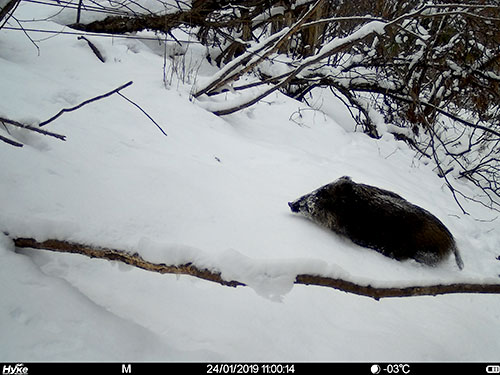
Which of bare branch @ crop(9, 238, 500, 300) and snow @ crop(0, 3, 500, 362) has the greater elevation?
bare branch @ crop(9, 238, 500, 300)

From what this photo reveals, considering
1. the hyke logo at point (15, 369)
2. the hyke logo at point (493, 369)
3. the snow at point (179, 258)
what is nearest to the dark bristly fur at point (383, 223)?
the snow at point (179, 258)

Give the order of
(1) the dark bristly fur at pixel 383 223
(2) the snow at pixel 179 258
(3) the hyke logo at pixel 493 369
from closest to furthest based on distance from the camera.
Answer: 1. (2) the snow at pixel 179 258
2. (3) the hyke logo at pixel 493 369
3. (1) the dark bristly fur at pixel 383 223

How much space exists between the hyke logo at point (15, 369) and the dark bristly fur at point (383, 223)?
1.71 metres

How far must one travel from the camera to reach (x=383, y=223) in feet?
7.15

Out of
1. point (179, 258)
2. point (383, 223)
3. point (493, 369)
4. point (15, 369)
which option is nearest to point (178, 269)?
point (179, 258)

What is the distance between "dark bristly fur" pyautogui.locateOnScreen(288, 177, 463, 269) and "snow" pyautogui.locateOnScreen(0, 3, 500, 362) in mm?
100

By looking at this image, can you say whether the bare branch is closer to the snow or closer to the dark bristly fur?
the snow

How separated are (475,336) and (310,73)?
12.5 ft

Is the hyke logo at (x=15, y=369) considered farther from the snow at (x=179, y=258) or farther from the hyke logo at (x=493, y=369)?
the hyke logo at (x=493, y=369)

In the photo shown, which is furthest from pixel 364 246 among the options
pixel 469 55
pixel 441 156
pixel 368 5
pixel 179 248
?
pixel 368 5

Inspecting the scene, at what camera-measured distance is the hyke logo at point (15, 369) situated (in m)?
0.70

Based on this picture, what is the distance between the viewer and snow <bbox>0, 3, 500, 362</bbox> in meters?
0.89

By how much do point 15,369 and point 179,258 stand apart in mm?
446

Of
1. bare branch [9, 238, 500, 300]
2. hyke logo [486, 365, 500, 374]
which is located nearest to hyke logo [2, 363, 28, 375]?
bare branch [9, 238, 500, 300]
